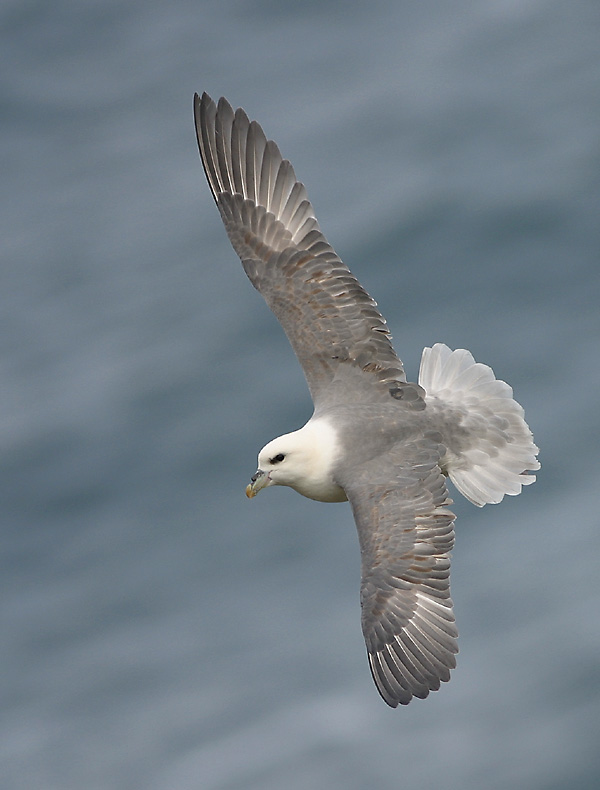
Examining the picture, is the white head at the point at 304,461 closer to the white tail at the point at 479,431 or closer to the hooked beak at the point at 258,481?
the hooked beak at the point at 258,481

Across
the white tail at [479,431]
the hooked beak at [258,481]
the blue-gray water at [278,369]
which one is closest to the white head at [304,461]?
the hooked beak at [258,481]

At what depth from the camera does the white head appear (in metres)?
8.79

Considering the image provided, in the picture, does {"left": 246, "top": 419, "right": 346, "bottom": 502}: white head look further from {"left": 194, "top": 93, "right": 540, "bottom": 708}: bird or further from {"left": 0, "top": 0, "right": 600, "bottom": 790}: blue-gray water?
{"left": 0, "top": 0, "right": 600, "bottom": 790}: blue-gray water

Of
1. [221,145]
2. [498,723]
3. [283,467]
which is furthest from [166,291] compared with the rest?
[283,467]

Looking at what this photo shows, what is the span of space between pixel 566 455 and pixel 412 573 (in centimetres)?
1061

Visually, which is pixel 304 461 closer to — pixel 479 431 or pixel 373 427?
pixel 373 427

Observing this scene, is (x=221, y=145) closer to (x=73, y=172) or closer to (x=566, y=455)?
(x=566, y=455)

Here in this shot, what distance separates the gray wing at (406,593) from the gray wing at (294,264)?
103 centimetres

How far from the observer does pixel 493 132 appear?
765 inches

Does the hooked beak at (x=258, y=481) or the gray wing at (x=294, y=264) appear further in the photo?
the gray wing at (x=294, y=264)

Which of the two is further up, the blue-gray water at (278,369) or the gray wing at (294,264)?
the blue-gray water at (278,369)

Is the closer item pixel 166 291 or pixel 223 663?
pixel 166 291

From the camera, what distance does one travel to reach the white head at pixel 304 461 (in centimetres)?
879

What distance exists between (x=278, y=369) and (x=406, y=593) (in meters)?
11.3
